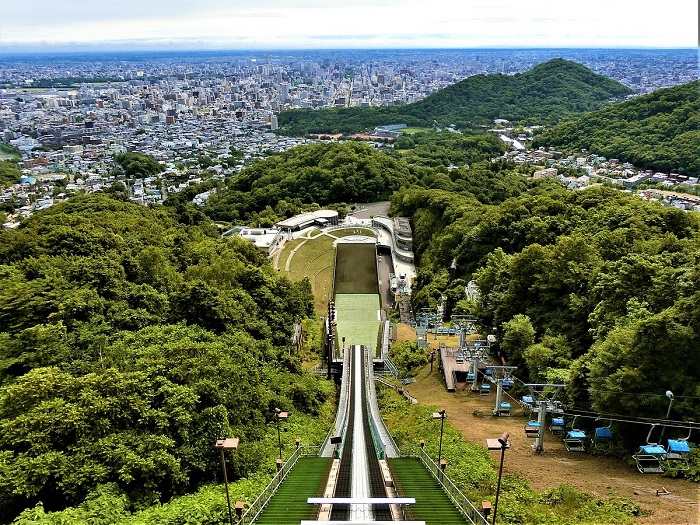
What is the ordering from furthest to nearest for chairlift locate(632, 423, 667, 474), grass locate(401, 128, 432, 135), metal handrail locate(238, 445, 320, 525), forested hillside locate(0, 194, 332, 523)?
1. grass locate(401, 128, 432, 135)
2. chairlift locate(632, 423, 667, 474)
3. forested hillside locate(0, 194, 332, 523)
4. metal handrail locate(238, 445, 320, 525)

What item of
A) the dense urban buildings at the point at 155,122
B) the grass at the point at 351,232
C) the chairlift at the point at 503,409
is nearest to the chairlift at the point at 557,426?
the chairlift at the point at 503,409

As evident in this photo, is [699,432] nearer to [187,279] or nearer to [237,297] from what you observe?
[237,297]

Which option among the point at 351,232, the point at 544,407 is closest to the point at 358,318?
the point at 351,232

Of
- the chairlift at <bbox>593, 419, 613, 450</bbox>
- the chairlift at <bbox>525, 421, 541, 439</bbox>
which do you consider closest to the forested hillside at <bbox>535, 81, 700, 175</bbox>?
the chairlift at <bbox>525, 421, 541, 439</bbox>

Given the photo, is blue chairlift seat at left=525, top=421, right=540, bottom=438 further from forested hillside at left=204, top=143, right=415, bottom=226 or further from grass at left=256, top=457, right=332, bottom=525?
forested hillside at left=204, top=143, right=415, bottom=226

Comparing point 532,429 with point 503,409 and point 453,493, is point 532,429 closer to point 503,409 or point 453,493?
point 503,409

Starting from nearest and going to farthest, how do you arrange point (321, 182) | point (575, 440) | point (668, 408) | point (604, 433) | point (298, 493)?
point (298, 493) → point (668, 408) → point (604, 433) → point (575, 440) → point (321, 182)
